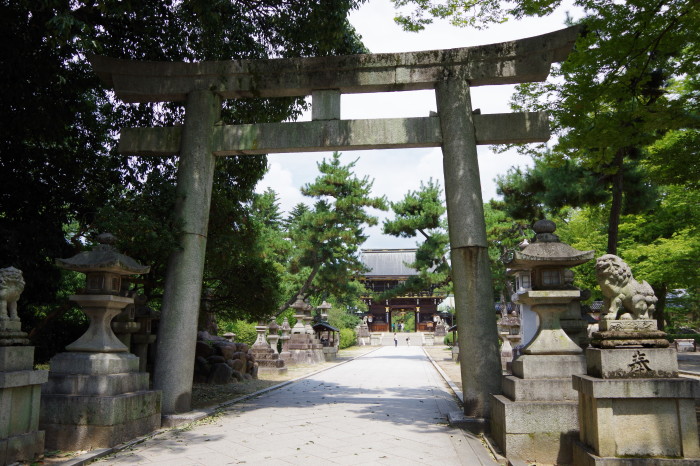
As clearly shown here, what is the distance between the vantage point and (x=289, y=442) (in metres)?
5.80

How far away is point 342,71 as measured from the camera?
7633mm

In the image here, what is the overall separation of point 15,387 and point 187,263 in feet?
9.81

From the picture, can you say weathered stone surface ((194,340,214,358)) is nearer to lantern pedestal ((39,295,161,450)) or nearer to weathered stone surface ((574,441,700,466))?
lantern pedestal ((39,295,161,450))

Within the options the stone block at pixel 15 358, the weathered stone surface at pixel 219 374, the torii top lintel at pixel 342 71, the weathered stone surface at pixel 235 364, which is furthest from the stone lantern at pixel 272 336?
the stone block at pixel 15 358

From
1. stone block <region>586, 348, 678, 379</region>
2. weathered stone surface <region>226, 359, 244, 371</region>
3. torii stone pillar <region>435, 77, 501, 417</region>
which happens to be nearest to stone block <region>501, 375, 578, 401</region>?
stone block <region>586, 348, 678, 379</region>

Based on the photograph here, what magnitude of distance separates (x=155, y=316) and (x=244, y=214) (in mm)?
2928

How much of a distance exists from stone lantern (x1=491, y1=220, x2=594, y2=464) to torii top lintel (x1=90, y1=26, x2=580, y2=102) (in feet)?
9.34

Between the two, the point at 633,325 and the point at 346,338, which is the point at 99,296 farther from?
the point at 346,338

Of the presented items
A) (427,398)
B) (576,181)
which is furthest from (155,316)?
(576,181)

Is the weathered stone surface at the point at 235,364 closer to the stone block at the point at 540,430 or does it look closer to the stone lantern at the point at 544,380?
the stone lantern at the point at 544,380

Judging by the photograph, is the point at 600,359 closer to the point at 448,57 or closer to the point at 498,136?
the point at 498,136

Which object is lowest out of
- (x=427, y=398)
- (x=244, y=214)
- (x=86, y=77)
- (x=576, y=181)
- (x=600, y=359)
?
(x=427, y=398)

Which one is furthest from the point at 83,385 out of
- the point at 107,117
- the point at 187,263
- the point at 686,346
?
the point at 686,346

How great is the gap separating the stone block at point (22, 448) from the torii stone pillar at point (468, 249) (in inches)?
195
